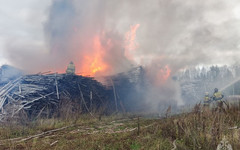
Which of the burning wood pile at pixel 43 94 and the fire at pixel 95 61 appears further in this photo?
the fire at pixel 95 61

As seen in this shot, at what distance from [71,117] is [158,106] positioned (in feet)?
50.0

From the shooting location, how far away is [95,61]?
76.1 ft

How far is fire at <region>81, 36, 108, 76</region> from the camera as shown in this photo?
22.9 m

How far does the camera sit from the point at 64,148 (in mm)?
5008

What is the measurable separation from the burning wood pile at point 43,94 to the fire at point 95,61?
6113 millimetres

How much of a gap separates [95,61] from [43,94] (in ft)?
38.2

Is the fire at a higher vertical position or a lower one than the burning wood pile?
higher

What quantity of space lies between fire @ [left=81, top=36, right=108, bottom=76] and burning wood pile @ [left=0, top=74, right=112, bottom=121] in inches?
241

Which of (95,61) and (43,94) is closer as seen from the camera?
(43,94)

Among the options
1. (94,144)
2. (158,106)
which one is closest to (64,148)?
(94,144)

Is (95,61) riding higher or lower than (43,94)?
higher

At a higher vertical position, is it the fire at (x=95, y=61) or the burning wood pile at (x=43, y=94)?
the fire at (x=95, y=61)

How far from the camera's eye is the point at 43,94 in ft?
41.0

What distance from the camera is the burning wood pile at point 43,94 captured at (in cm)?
1105
